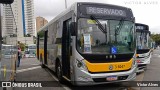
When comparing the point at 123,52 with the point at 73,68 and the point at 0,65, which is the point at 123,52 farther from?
the point at 0,65

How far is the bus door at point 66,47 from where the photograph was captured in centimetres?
980

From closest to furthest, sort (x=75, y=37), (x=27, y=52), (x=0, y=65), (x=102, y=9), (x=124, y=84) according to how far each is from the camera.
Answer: (x=0, y=65)
(x=75, y=37)
(x=102, y=9)
(x=124, y=84)
(x=27, y=52)

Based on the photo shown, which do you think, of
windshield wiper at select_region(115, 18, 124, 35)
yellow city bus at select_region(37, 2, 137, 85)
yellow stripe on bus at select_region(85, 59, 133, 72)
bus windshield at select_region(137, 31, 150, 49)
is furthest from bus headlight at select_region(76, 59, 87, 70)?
bus windshield at select_region(137, 31, 150, 49)

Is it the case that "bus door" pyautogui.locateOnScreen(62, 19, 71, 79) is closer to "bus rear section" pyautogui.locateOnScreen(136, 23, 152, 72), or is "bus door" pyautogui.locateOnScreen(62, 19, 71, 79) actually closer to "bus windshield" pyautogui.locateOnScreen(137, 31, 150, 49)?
"bus rear section" pyautogui.locateOnScreen(136, 23, 152, 72)

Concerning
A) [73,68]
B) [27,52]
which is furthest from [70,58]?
[27,52]

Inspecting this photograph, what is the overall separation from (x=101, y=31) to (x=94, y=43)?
1.61 feet

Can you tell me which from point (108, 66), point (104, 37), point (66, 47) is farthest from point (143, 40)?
point (108, 66)

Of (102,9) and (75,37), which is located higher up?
(102,9)

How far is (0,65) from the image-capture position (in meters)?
5.49

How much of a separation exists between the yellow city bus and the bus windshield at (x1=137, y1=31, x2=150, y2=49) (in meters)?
5.13

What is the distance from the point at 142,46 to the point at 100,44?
21.6ft

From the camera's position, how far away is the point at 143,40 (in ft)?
49.2

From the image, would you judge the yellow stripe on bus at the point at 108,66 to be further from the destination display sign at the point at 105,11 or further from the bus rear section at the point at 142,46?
the bus rear section at the point at 142,46

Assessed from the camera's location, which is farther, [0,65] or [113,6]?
[113,6]
